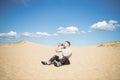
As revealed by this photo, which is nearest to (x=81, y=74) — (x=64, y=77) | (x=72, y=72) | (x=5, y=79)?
(x=72, y=72)

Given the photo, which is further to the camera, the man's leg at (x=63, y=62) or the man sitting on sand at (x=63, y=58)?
the man sitting on sand at (x=63, y=58)

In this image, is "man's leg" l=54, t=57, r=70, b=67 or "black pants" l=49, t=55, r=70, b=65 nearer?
"man's leg" l=54, t=57, r=70, b=67

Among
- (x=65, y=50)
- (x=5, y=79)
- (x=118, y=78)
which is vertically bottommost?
(x=118, y=78)

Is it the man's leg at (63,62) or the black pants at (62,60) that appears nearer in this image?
the man's leg at (63,62)

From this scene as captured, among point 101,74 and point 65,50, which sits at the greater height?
point 65,50

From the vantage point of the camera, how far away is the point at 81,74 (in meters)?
7.72

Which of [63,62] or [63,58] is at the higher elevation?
[63,58]

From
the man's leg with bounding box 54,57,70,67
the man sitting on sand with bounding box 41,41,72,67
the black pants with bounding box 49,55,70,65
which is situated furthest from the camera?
the black pants with bounding box 49,55,70,65

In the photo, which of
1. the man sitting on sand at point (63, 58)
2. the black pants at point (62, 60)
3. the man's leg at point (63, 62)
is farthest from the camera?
the black pants at point (62, 60)

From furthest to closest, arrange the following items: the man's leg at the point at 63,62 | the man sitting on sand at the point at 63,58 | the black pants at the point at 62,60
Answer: the black pants at the point at 62,60 → the man sitting on sand at the point at 63,58 → the man's leg at the point at 63,62

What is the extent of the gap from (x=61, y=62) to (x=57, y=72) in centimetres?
151

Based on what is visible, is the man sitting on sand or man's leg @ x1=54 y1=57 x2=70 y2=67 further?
the man sitting on sand

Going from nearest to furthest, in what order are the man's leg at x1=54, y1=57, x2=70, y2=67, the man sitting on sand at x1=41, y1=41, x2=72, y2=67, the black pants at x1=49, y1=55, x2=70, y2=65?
the man's leg at x1=54, y1=57, x2=70, y2=67 < the man sitting on sand at x1=41, y1=41, x2=72, y2=67 < the black pants at x1=49, y1=55, x2=70, y2=65

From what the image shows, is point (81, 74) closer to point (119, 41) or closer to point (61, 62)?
point (61, 62)
